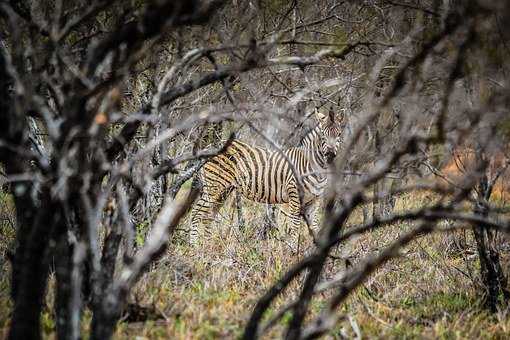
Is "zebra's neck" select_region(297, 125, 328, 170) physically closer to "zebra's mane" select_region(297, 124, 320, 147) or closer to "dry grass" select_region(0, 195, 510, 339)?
"zebra's mane" select_region(297, 124, 320, 147)

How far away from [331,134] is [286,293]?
456 centimetres

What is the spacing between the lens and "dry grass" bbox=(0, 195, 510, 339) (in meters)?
4.12

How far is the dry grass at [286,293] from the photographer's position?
4.12m

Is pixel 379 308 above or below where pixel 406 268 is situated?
below

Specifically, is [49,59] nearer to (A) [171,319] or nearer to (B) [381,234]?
(A) [171,319]

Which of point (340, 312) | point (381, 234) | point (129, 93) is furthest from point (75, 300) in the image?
point (381, 234)

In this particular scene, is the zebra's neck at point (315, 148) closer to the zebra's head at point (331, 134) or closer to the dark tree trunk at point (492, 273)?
the zebra's head at point (331, 134)

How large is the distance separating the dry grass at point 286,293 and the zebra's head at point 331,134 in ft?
6.40

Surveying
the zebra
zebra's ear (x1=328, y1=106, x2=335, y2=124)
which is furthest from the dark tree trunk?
the zebra

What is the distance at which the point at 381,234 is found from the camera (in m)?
8.07

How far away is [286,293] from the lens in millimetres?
5199

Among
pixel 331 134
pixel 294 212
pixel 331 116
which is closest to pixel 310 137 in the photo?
pixel 331 134

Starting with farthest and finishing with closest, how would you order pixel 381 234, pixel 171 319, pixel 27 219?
pixel 381 234
pixel 171 319
pixel 27 219

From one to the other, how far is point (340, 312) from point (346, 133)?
167 inches
